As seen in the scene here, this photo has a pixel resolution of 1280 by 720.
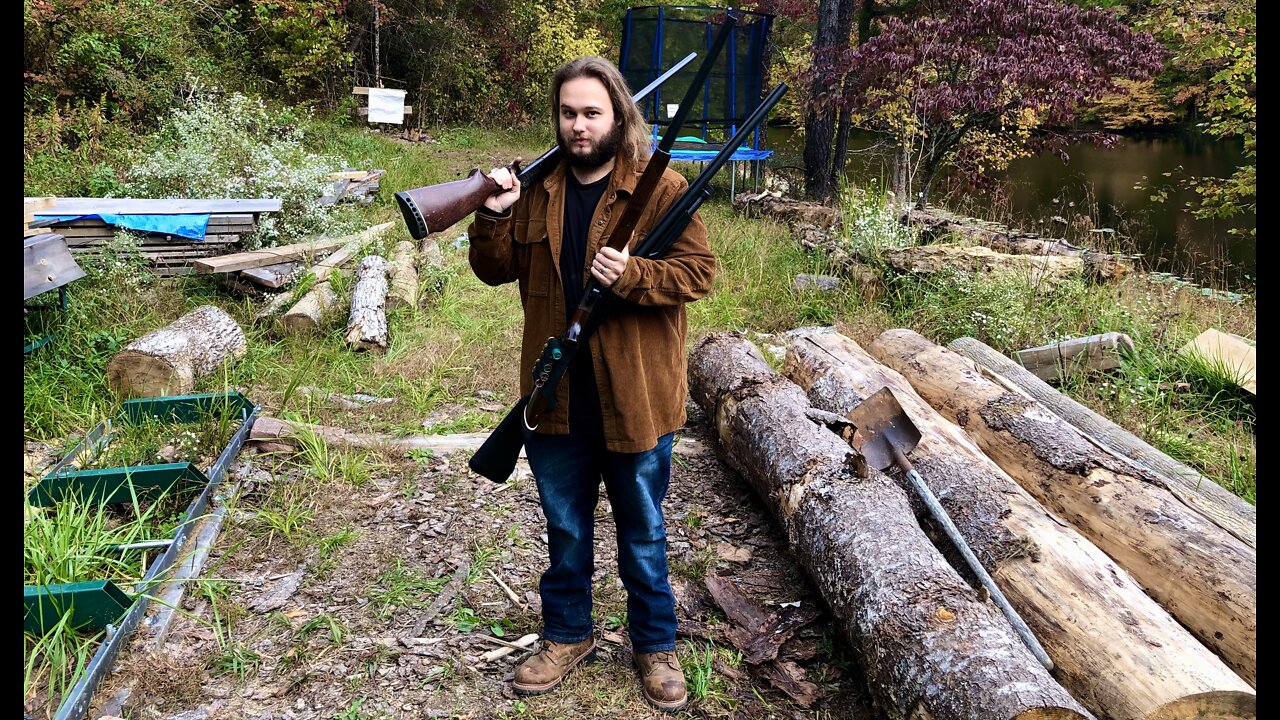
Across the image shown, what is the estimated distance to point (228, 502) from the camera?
12.5ft

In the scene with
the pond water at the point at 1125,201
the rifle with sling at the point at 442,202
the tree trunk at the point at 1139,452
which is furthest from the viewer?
the pond water at the point at 1125,201

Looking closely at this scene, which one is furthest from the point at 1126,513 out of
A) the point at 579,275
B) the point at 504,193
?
the point at 504,193

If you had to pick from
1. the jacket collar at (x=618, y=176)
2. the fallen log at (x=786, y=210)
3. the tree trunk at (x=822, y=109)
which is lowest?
the fallen log at (x=786, y=210)

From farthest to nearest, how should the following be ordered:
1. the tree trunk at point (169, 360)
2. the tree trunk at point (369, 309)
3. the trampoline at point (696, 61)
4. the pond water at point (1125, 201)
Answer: the trampoline at point (696, 61), the pond water at point (1125, 201), the tree trunk at point (369, 309), the tree trunk at point (169, 360)

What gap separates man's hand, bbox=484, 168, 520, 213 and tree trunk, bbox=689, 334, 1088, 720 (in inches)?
67.2

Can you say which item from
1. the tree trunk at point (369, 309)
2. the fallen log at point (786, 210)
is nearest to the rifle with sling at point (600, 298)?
the tree trunk at point (369, 309)

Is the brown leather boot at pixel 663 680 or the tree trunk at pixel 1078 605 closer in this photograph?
the tree trunk at pixel 1078 605

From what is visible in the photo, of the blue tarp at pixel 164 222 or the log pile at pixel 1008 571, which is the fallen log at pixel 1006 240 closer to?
the log pile at pixel 1008 571

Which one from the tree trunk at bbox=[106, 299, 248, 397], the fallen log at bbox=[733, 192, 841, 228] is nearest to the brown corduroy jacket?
the tree trunk at bbox=[106, 299, 248, 397]

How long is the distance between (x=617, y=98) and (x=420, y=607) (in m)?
2.17

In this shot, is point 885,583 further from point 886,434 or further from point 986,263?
point 986,263

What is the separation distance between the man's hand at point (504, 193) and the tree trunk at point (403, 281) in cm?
450

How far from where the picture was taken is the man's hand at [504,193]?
2336 millimetres

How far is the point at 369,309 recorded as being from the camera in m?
6.04
